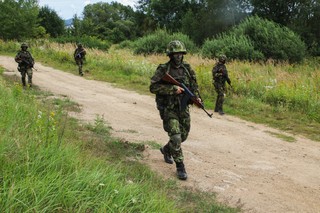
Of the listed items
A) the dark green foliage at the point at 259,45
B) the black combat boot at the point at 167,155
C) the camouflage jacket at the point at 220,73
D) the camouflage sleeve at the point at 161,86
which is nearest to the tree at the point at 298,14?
the dark green foliage at the point at 259,45

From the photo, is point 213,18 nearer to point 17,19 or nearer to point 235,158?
point 17,19

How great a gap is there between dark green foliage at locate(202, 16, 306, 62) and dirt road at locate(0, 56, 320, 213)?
1063 centimetres

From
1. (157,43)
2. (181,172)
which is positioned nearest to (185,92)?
(181,172)

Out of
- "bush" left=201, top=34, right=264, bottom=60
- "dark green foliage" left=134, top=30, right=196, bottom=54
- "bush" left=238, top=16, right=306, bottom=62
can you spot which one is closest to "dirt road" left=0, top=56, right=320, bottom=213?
"bush" left=201, top=34, right=264, bottom=60

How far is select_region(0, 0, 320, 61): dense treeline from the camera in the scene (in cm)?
2269

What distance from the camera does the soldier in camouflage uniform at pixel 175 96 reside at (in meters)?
5.02

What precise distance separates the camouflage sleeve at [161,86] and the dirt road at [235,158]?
1225mm

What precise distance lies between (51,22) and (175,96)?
5136cm

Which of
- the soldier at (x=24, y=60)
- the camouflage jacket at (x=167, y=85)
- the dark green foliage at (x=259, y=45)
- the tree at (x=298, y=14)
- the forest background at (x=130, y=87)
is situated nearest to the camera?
the forest background at (x=130, y=87)

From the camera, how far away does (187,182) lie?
5.01 meters

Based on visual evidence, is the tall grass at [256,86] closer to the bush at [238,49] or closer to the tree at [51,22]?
the bush at [238,49]

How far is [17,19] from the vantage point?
3591cm

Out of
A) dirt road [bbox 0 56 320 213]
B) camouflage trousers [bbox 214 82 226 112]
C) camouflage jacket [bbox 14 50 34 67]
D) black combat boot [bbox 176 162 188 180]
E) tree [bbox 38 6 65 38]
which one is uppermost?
tree [bbox 38 6 65 38]

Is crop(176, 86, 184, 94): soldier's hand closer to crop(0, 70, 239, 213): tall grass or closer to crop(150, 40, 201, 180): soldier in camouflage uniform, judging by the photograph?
crop(150, 40, 201, 180): soldier in camouflage uniform
